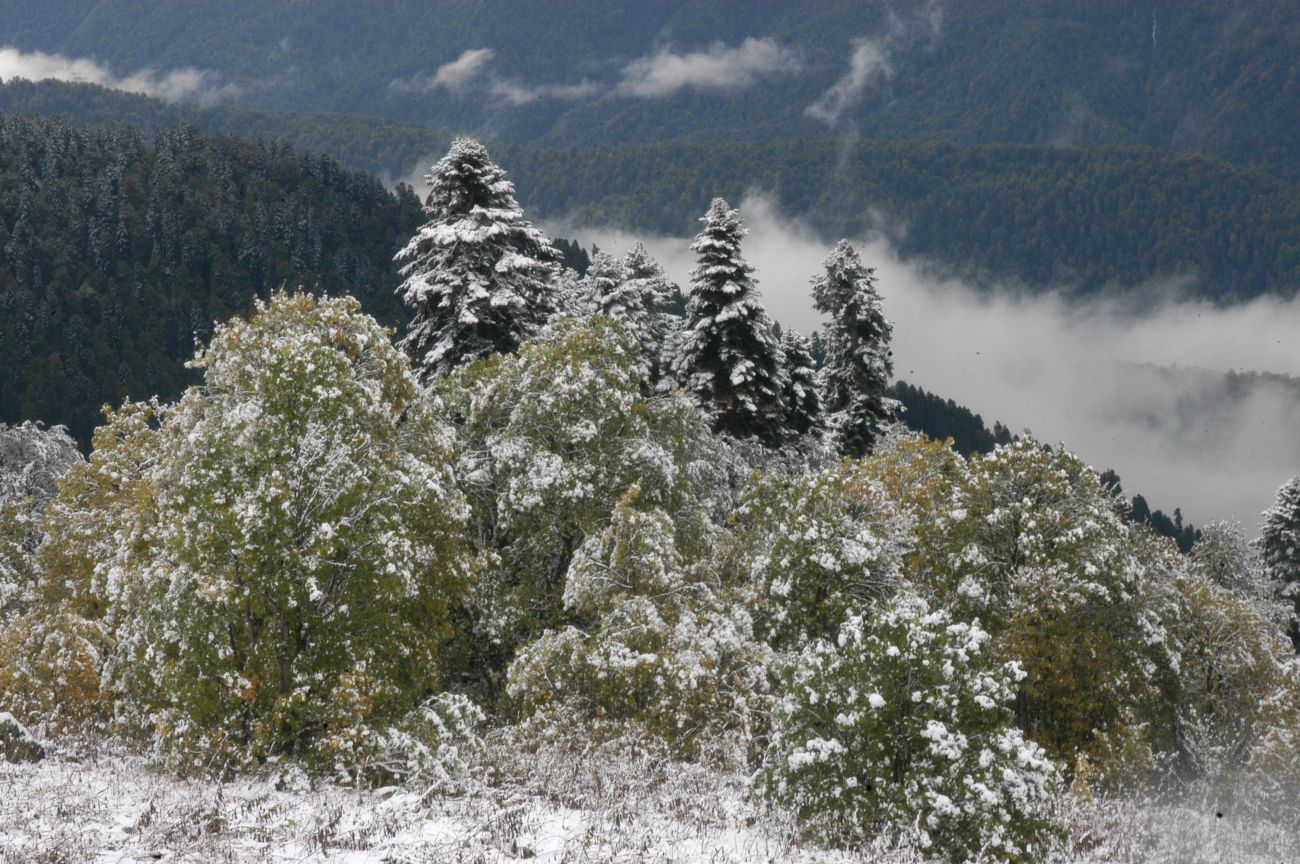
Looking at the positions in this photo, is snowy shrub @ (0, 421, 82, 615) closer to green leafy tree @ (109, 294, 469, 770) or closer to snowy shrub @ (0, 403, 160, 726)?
snowy shrub @ (0, 403, 160, 726)

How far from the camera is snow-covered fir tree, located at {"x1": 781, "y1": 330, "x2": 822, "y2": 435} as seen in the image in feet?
132

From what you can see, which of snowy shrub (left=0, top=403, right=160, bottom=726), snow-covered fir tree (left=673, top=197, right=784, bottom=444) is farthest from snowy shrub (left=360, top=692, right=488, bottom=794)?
snow-covered fir tree (left=673, top=197, right=784, bottom=444)

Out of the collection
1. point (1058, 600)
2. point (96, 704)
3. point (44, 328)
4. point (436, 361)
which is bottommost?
point (96, 704)

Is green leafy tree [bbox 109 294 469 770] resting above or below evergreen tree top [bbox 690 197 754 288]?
below

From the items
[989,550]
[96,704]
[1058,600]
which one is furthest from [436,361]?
[1058,600]

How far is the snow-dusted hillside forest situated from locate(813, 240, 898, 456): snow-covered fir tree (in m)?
15.1

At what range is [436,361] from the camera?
27938 millimetres

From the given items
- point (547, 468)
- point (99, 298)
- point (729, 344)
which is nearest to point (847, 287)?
point (729, 344)

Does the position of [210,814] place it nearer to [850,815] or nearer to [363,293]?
[850,815]

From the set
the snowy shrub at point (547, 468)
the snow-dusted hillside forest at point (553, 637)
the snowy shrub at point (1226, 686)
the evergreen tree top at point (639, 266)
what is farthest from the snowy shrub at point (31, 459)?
the snowy shrub at point (1226, 686)

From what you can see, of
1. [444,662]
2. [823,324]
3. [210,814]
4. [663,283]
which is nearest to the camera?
[210,814]

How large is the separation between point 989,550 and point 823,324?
76.3 ft

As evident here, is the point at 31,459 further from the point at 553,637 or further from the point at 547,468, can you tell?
the point at 553,637

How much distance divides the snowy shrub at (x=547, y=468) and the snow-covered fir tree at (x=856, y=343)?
Answer: 21.7m
